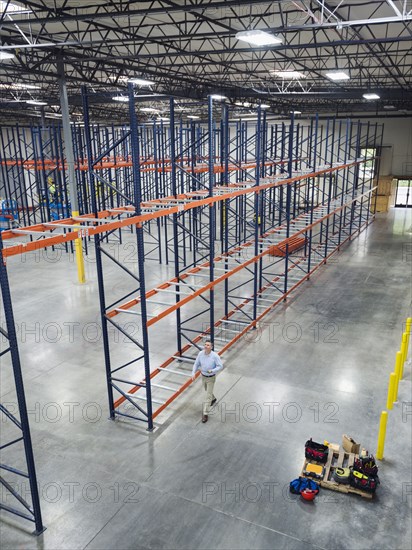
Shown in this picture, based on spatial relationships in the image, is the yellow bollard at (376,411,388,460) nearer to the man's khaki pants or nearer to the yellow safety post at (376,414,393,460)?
the yellow safety post at (376,414,393,460)

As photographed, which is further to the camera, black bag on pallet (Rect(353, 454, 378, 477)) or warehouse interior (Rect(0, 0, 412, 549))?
black bag on pallet (Rect(353, 454, 378, 477))

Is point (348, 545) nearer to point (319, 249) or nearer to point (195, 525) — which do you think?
point (195, 525)

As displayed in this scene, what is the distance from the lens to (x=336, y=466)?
7.82 metres

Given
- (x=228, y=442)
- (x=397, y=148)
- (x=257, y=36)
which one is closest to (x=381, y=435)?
(x=228, y=442)

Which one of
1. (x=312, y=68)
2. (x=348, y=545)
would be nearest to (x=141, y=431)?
(x=348, y=545)

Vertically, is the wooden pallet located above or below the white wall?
below

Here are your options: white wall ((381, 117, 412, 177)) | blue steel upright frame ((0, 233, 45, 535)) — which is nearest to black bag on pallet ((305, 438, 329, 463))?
blue steel upright frame ((0, 233, 45, 535))

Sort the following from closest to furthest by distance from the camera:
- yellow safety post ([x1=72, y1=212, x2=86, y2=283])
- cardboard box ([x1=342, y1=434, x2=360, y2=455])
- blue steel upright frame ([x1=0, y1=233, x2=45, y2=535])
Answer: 1. blue steel upright frame ([x1=0, y1=233, x2=45, y2=535])
2. cardboard box ([x1=342, y1=434, x2=360, y2=455])
3. yellow safety post ([x1=72, y1=212, x2=86, y2=283])

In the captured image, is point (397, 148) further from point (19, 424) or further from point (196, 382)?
point (19, 424)

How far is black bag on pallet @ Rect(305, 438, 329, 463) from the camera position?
7754 mm

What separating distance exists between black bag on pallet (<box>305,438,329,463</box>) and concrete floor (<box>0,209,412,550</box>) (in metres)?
0.35

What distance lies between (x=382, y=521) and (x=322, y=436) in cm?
208

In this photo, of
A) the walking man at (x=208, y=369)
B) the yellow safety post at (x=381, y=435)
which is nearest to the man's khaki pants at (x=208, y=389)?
the walking man at (x=208, y=369)

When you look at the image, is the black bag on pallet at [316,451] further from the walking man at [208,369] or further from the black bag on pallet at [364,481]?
the walking man at [208,369]
